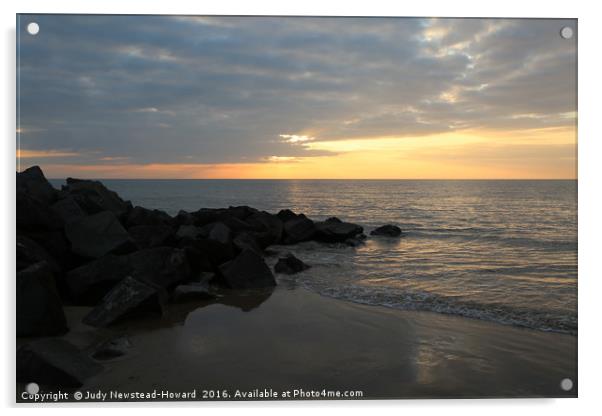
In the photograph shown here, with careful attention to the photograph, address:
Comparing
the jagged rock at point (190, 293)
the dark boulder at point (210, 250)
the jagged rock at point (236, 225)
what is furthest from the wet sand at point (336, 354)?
the jagged rock at point (236, 225)

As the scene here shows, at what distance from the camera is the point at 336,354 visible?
4.99m

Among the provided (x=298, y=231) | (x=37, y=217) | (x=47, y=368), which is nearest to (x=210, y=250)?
(x=37, y=217)

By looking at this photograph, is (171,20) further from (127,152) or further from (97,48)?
(127,152)

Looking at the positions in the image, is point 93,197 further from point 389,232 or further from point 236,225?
point 389,232

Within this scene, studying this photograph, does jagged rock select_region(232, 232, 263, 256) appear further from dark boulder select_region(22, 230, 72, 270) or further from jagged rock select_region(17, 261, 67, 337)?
jagged rock select_region(17, 261, 67, 337)

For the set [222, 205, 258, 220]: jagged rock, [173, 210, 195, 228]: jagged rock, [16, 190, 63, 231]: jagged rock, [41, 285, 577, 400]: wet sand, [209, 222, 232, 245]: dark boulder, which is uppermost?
[16, 190, 63, 231]: jagged rock

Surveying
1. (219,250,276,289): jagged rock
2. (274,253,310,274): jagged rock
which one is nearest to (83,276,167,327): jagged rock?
(219,250,276,289): jagged rock

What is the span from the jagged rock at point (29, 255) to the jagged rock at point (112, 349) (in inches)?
60.6

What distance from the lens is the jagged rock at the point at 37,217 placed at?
6.91m

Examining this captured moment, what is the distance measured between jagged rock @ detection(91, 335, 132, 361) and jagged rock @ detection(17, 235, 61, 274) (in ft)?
5.05

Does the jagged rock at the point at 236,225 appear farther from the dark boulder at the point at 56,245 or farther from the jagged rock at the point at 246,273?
the dark boulder at the point at 56,245

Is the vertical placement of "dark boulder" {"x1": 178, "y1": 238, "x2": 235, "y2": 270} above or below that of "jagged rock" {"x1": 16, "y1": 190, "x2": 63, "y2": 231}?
below

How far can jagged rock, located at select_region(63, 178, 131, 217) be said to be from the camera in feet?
33.8
